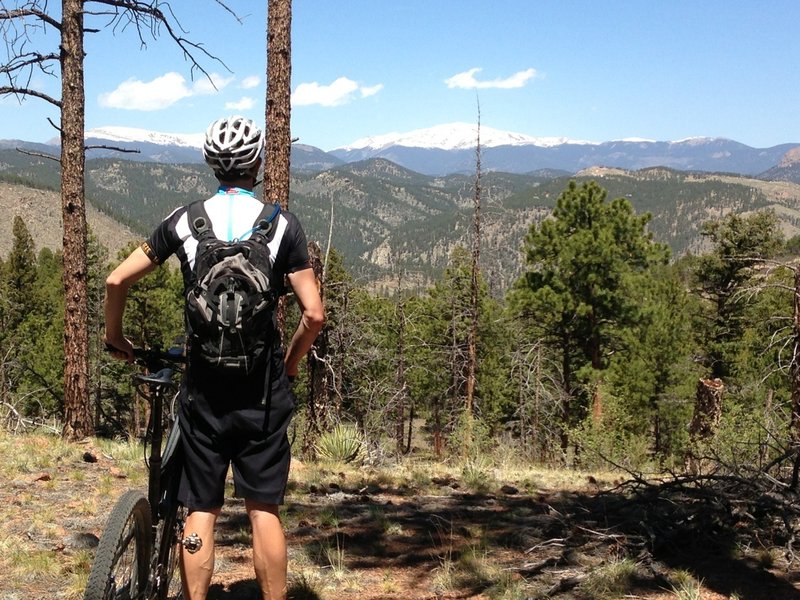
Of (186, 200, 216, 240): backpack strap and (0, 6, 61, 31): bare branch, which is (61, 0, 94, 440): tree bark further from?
(186, 200, 216, 240): backpack strap

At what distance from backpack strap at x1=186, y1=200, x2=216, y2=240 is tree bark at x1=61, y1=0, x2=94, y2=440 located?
6.53 metres

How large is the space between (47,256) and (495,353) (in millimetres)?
47374

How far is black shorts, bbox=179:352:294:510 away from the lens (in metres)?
2.48

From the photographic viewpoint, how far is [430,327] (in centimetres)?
3522

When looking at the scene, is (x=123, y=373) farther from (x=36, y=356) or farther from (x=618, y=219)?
(x=618, y=219)

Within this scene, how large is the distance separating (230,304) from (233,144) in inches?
28.8

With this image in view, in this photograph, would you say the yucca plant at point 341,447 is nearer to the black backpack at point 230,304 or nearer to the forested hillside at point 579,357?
the forested hillside at point 579,357

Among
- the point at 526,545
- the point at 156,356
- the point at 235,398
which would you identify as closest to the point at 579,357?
the point at 526,545

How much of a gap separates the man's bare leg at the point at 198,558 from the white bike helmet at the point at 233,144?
1487mm

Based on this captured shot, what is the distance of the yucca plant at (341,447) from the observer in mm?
7766

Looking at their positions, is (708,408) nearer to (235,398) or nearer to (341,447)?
(341,447)

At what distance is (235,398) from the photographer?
248 centimetres

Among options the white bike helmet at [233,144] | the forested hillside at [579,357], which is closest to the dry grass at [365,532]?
the forested hillside at [579,357]

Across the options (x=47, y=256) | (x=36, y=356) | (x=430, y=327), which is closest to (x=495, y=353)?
(x=430, y=327)
